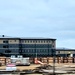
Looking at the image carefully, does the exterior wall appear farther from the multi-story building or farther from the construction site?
the construction site

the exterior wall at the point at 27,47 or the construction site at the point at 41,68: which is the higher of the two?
the exterior wall at the point at 27,47

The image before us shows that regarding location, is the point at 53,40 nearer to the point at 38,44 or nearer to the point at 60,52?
the point at 38,44

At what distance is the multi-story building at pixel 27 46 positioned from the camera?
13125cm

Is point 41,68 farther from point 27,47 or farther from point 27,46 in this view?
point 27,46

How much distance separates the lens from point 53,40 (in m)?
142

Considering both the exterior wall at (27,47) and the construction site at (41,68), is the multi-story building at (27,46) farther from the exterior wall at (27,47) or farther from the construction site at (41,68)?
the construction site at (41,68)

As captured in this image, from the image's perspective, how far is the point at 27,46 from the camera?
136 metres

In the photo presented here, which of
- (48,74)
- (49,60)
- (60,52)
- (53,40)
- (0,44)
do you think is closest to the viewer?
(48,74)

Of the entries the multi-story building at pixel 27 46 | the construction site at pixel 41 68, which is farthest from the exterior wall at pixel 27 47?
the construction site at pixel 41 68

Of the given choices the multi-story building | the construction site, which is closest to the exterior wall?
the multi-story building

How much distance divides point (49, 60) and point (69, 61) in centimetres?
636

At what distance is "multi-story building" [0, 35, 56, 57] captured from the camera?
13125 centimetres

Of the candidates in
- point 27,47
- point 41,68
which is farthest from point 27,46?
point 41,68

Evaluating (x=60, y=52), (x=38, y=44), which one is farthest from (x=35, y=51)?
(x=60, y=52)
